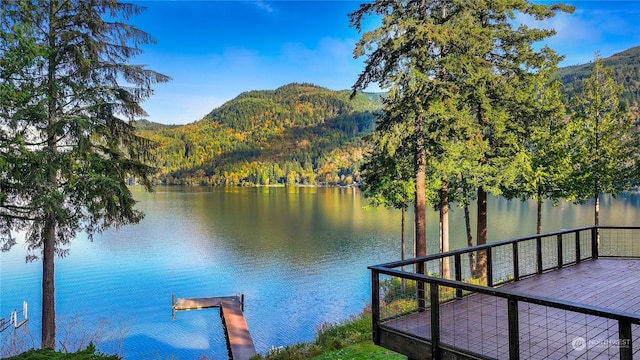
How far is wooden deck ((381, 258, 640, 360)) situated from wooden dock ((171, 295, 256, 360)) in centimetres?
1022

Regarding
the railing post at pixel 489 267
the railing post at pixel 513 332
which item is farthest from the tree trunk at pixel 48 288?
the railing post at pixel 513 332

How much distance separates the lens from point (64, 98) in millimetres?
10297

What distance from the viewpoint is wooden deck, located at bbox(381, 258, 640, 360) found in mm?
4484

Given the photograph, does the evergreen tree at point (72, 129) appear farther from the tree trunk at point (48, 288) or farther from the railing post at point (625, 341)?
the railing post at point (625, 341)

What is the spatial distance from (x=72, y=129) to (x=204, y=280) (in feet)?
60.0

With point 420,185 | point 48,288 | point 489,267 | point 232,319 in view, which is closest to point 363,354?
point 489,267

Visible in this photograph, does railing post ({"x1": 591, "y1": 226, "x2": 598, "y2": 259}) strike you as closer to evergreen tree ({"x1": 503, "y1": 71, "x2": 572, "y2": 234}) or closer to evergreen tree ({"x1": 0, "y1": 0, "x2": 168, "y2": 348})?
evergreen tree ({"x1": 503, "y1": 71, "x2": 572, "y2": 234})

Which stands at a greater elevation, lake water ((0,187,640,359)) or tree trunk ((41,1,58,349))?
tree trunk ((41,1,58,349))

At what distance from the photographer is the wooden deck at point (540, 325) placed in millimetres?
4484

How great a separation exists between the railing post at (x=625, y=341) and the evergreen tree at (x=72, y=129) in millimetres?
10169

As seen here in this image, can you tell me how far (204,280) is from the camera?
2630cm

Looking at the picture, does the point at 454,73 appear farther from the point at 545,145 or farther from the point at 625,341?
the point at 625,341

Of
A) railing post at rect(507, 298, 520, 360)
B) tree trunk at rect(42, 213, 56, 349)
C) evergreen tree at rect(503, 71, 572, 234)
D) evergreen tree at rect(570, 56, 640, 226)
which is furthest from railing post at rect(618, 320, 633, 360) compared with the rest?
evergreen tree at rect(570, 56, 640, 226)

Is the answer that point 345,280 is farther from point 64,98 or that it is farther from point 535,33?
point 64,98
